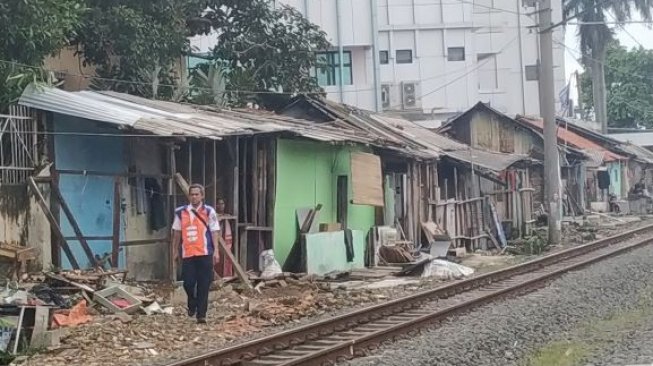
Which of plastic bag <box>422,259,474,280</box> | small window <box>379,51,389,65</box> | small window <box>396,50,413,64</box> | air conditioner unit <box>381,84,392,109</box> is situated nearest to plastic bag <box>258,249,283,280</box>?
plastic bag <box>422,259,474,280</box>

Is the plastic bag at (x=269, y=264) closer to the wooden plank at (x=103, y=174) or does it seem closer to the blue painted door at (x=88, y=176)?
the wooden plank at (x=103, y=174)

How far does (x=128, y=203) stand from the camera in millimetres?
15180

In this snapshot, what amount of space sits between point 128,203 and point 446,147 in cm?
1182

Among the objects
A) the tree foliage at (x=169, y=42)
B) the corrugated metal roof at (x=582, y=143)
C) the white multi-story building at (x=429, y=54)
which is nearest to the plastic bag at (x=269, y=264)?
the tree foliage at (x=169, y=42)

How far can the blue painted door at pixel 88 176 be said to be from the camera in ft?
45.6

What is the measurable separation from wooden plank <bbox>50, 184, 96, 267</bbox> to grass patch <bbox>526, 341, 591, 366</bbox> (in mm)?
7071

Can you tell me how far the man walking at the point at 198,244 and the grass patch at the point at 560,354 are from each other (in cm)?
411

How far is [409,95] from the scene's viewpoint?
150ft

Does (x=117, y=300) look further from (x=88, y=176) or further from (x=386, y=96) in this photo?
(x=386, y=96)

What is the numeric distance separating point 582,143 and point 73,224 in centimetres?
3115

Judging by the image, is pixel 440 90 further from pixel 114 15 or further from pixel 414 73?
pixel 114 15

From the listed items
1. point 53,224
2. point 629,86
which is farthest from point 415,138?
point 629,86

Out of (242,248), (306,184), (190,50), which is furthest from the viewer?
(190,50)

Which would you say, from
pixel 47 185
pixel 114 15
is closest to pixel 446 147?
pixel 114 15
